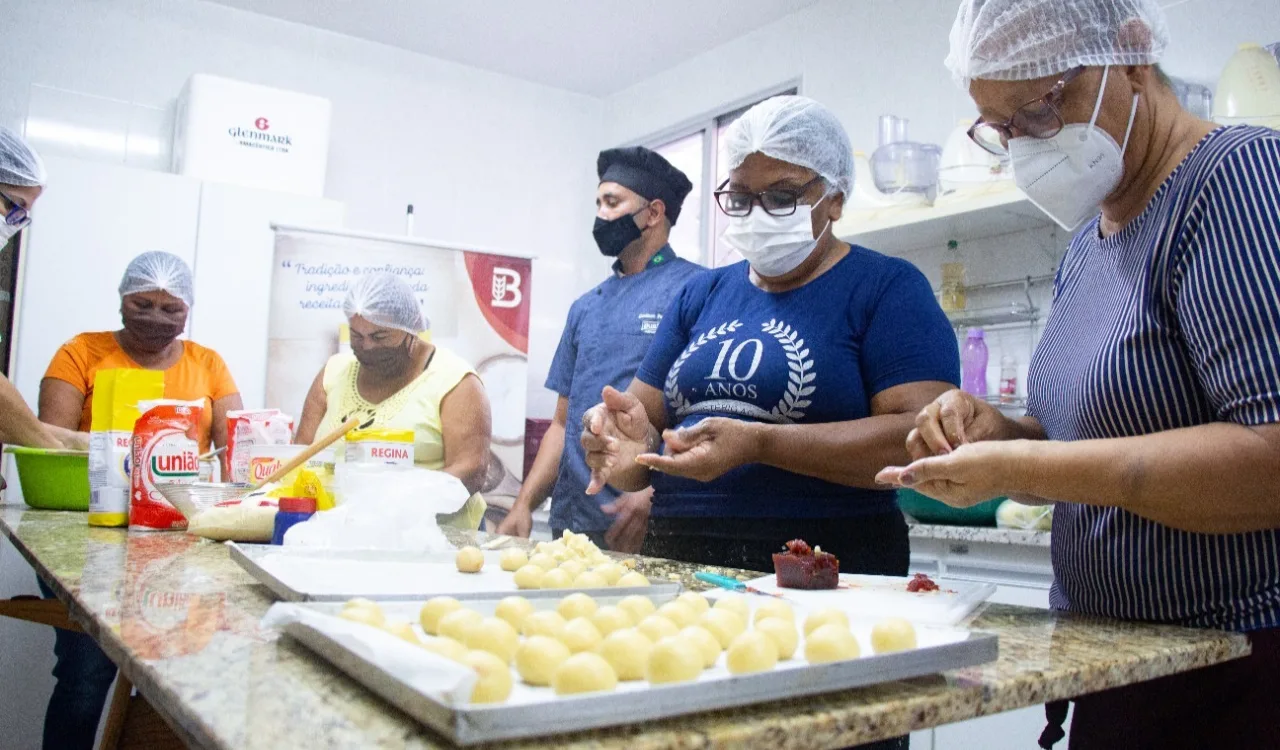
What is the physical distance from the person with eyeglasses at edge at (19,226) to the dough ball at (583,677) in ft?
6.72

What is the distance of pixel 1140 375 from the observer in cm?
92

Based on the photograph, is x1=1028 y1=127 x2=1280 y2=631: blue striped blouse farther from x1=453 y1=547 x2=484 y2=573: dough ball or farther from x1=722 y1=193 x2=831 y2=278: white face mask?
x1=453 y1=547 x2=484 y2=573: dough ball

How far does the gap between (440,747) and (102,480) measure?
5.09ft

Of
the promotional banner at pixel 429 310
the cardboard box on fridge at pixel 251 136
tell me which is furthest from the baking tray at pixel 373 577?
the cardboard box on fridge at pixel 251 136

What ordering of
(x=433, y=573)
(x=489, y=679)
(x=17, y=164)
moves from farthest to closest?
(x=17, y=164), (x=433, y=573), (x=489, y=679)

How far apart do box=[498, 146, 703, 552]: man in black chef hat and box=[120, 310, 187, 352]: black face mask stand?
125 cm

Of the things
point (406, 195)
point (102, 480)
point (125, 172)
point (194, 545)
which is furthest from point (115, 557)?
point (406, 195)

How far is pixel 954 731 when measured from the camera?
8.22ft

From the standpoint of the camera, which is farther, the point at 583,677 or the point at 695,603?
the point at 695,603

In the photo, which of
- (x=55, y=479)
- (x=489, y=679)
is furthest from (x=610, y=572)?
(x=55, y=479)

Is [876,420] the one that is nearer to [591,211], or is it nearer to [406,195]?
[406,195]

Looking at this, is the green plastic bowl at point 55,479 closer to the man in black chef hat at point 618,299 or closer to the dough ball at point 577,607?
the man in black chef hat at point 618,299

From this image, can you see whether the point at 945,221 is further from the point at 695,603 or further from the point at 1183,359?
the point at 695,603

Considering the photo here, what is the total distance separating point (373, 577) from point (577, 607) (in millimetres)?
331
